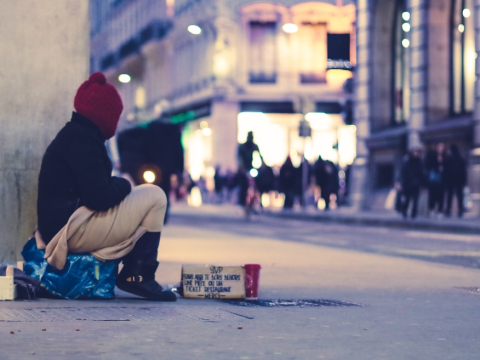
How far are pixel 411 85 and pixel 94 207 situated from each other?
25672 millimetres

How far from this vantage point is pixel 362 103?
121 ft

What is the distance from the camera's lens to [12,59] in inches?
373

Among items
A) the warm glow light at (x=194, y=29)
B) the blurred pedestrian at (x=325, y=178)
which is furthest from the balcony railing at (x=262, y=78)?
the blurred pedestrian at (x=325, y=178)

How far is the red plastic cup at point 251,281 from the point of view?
8.73 meters

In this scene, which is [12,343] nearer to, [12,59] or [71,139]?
[71,139]

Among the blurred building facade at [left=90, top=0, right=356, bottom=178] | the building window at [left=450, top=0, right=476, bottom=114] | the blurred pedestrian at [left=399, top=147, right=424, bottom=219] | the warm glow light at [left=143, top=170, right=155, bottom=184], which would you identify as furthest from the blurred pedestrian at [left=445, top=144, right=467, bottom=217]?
the blurred building facade at [left=90, top=0, right=356, bottom=178]

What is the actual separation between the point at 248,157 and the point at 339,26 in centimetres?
3238

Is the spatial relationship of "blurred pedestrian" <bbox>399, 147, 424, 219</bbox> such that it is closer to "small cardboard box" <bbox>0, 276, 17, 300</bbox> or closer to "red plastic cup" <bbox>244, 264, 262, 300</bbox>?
"red plastic cup" <bbox>244, 264, 262, 300</bbox>

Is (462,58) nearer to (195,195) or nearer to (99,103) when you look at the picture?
(99,103)

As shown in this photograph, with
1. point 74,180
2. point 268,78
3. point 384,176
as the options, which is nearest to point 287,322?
point 74,180

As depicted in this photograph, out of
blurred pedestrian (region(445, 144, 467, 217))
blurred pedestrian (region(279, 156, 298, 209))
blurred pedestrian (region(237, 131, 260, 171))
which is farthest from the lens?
blurred pedestrian (region(279, 156, 298, 209))

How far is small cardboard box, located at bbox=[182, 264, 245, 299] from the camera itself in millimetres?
8727

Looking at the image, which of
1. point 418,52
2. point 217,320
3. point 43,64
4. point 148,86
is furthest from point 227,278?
point 148,86

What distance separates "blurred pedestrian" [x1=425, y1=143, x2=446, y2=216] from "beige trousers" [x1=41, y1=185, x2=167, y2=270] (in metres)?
20.4
